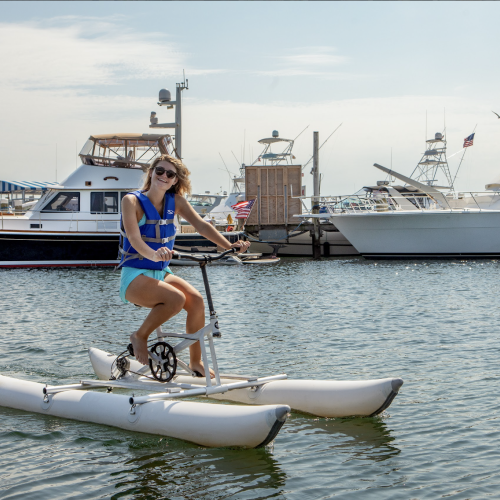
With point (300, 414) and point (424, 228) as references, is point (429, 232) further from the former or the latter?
point (300, 414)

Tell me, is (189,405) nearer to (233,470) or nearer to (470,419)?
(233,470)

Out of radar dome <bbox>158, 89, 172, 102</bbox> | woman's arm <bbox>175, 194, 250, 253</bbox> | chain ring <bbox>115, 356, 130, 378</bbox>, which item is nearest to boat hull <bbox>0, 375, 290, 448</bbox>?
chain ring <bbox>115, 356, 130, 378</bbox>

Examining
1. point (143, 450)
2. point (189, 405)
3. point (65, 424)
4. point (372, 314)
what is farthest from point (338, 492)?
point (372, 314)

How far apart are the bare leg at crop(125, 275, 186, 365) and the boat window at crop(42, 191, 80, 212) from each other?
71.4 ft

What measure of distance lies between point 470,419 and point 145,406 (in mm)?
2777

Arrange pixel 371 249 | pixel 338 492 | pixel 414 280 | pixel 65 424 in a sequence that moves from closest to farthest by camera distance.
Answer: pixel 338 492 < pixel 65 424 < pixel 414 280 < pixel 371 249

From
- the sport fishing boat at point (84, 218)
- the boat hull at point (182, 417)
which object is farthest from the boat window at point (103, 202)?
the boat hull at point (182, 417)

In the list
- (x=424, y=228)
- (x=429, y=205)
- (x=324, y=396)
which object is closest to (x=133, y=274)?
(x=324, y=396)

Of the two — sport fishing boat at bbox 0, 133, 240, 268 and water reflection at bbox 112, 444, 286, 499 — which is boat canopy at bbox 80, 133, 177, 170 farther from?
water reflection at bbox 112, 444, 286, 499

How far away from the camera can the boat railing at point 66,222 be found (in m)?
25.5

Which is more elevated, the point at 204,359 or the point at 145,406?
the point at 204,359

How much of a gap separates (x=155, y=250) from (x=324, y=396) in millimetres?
1836

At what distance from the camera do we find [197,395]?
195 inches

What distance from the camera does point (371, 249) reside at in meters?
30.6
